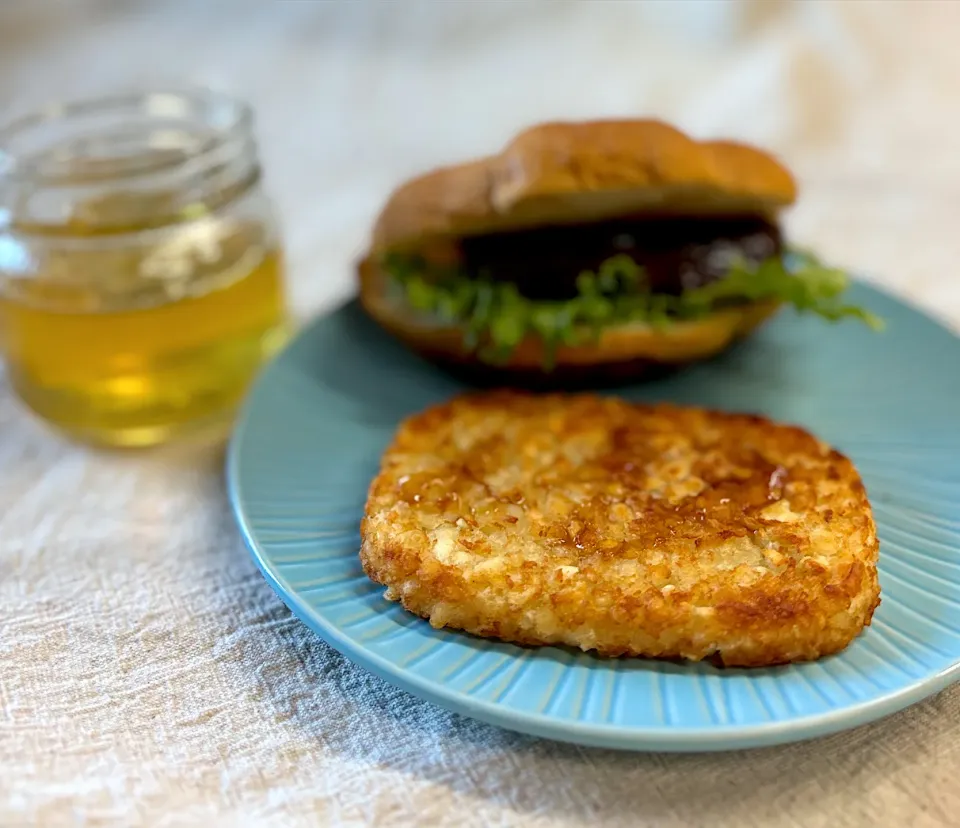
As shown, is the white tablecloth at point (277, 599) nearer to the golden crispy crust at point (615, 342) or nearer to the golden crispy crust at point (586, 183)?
the golden crispy crust at point (615, 342)

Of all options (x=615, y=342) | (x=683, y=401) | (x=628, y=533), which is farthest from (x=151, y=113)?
(x=628, y=533)

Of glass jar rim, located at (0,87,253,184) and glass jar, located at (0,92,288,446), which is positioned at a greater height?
glass jar rim, located at (0,87,253,184)

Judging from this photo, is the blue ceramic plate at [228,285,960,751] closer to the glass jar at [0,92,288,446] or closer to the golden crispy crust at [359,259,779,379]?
the golden crispy crust at [359,259,779,379]

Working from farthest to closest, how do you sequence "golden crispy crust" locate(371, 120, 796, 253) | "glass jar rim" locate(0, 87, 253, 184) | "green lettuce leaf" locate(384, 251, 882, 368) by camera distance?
"glass jar rim" locate(0, 87, 253, 184) < "green lettuce leaf" locate(384, 251, 882, 368) < "golden crispy crust" locate(371, 120, 796, 253)

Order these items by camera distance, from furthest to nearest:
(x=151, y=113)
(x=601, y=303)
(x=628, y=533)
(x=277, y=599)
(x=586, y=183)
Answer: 1. (x=151, y=113)
2. (x=601, y=303)
3. (x=586, y=183)
4. (x=277, y=599)
5. (x=628, y=533)

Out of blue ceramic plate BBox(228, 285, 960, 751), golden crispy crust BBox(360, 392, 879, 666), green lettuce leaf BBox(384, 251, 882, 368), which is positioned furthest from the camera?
green lettuce leaf BBox(384, 251, 882, 368)

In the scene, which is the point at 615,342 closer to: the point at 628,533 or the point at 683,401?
the point at 683,401

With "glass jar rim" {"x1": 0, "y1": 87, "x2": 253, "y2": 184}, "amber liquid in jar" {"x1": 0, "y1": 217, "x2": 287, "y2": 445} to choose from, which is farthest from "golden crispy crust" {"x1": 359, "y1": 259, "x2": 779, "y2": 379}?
"glass jar rim" {"x1": 0, "y1": 87, "x2": 253, "y2": 184}
